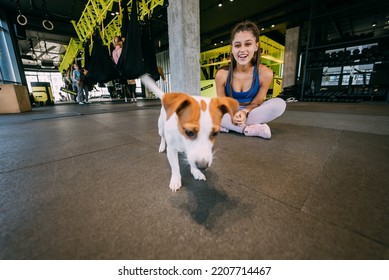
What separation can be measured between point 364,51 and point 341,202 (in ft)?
27.6

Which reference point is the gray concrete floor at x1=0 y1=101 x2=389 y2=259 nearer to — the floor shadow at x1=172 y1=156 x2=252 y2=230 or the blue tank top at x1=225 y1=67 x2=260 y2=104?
the floor shadow at x1=172 y1=156 x2=252 y2=230

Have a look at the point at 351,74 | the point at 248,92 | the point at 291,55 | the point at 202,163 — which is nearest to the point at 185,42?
the point at 248,92

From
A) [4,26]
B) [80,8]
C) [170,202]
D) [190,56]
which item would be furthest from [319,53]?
[4,26]

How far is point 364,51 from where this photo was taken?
244 inches

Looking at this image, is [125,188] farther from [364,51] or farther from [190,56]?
[364,51]

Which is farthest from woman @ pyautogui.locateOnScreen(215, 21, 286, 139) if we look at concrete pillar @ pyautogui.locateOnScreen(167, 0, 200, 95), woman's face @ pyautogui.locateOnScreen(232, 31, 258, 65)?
concrete pillar @ pyautogui.locateOnScreen(167, 0, 200, 95)

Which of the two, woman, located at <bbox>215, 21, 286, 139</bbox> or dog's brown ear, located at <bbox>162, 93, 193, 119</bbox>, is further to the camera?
woman, located at <bbox>215, 21, 286, 139</bbox>

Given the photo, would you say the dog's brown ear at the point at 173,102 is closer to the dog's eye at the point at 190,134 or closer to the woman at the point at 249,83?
the dog's eye at the point at 190,134

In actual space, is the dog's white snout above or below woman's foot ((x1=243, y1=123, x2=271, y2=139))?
above

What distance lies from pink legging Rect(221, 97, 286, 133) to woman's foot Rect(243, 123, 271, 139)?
9 centimetres

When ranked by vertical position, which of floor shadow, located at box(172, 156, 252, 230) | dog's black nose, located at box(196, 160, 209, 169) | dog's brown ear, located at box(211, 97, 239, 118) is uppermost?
dog's brown ear, located at box(211, 97, 239, 118)

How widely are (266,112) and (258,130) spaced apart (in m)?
0.26

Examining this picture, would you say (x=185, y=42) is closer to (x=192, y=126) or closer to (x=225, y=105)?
(x=225, y=105)

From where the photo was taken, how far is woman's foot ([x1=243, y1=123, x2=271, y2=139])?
2.12m
